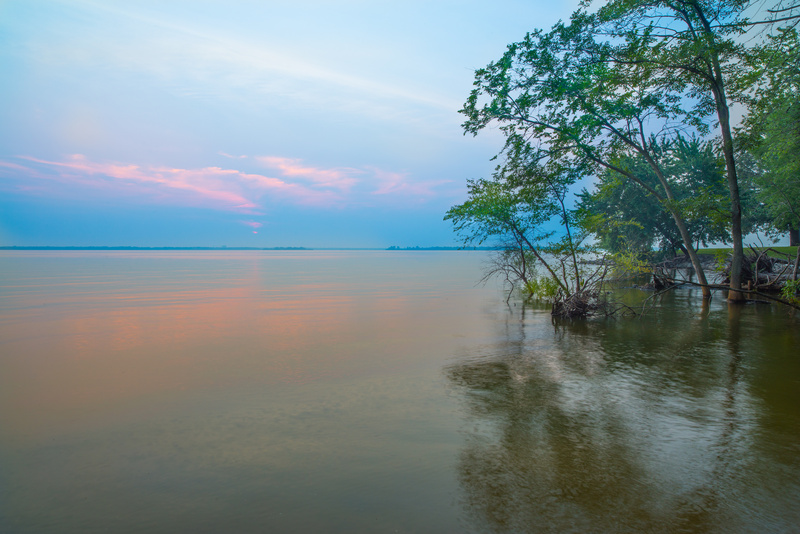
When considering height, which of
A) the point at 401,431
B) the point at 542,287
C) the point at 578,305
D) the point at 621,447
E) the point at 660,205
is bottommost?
the point at 401,431

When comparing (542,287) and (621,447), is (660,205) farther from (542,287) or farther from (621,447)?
(621,447)

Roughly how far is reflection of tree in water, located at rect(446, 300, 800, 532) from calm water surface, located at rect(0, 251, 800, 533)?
0.03 metres

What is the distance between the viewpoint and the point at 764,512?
4.72 meters

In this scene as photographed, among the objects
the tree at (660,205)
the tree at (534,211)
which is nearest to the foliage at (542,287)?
the tree at (534,211)

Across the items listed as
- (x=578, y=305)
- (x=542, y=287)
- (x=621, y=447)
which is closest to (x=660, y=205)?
(x=542, y=287)

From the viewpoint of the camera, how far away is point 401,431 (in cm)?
725

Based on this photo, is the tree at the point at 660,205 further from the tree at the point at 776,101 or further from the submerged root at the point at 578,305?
the submerged root at the point at 578,305

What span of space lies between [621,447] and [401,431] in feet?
10.2

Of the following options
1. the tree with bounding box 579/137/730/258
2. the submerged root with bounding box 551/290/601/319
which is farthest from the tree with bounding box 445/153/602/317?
the tree with bounding box 579/137/730/258

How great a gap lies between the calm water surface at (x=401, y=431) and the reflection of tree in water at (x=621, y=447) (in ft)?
0.10

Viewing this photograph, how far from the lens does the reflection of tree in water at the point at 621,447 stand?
186 inches

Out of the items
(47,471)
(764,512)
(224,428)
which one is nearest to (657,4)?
(764,512)

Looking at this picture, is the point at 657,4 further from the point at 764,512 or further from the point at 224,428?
the point at 224,428

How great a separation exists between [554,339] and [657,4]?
16.1 metres
